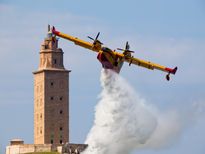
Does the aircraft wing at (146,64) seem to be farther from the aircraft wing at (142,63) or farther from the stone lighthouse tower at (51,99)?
the stone lighthouse tower at (51,99)

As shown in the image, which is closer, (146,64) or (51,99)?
(146,64)

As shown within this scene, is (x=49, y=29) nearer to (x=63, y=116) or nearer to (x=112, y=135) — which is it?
(x=63, y=116)

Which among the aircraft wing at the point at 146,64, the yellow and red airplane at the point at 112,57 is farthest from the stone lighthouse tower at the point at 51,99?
the aircraft wing at the point at 146,64

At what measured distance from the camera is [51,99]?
184 meters

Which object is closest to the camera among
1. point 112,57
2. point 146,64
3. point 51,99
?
point 112,57

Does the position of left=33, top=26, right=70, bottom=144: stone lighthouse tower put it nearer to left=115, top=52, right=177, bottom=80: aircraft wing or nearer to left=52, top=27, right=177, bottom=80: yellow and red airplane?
left=52, top=27, right=177, bottom=80: yellow and red airplane

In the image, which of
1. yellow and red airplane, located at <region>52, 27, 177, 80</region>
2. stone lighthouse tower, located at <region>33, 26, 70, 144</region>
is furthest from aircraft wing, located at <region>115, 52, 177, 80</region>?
stone lighthouse tower, located at <region>33, 26, 70, 144</region>

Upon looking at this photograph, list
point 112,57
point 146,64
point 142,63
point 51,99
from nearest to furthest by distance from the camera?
1. point 112,57
2. point 142,63
3. point 146,64
4. point 51,99

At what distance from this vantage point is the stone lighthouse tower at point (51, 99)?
182m

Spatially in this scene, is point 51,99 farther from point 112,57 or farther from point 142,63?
point 112,57

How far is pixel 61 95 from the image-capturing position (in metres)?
185

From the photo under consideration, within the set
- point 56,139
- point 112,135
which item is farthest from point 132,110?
point 56,139

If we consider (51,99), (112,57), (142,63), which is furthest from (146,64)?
(51,99)

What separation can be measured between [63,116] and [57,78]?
9.14m
